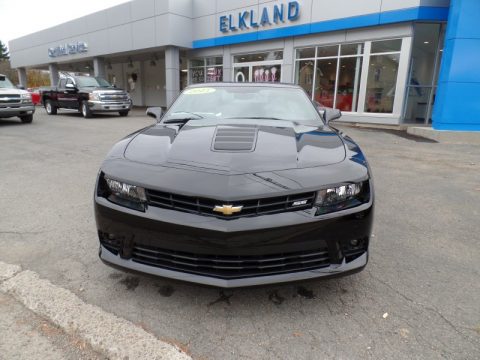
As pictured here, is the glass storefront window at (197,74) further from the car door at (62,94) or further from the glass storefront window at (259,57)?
the car door at (62,94)

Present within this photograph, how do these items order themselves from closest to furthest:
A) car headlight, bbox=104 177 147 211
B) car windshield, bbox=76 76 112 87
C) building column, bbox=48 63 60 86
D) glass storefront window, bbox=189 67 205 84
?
car headlight, bbox=104 177 147 211 < car windshield, bbox=76 76 112 87 < glass storefront window, bbox=189 67 205 84 < building column, bbox=48 63 60 86

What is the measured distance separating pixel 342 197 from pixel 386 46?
13.0 metres

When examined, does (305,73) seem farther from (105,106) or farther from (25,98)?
(25,98)

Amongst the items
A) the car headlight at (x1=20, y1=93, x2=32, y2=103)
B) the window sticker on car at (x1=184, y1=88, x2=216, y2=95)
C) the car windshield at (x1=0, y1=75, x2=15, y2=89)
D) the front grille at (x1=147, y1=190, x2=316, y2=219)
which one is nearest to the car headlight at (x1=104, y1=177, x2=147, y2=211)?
the front grille at (x1=147, y1=190, x2=316, y2=219)

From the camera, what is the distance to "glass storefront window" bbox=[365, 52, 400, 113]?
13.0m

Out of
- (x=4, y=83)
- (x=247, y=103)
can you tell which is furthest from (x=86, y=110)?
(x=247, y=103)

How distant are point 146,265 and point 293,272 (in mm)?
933

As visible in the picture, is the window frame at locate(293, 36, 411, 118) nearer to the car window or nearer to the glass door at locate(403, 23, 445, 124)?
the glass door at locate(403, 23, 445, 124)

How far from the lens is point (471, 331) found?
2.08 m

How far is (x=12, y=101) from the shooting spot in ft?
39.3

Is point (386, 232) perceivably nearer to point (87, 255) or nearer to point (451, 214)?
point (451, 214)

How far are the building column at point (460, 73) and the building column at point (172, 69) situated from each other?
44.4ft

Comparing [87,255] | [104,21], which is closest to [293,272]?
[87,255]

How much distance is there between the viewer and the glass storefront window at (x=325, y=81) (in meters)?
14.8
